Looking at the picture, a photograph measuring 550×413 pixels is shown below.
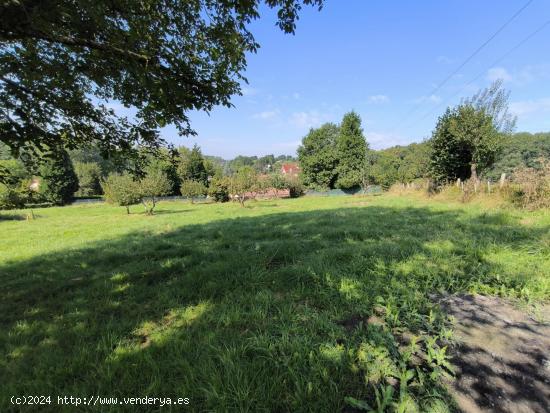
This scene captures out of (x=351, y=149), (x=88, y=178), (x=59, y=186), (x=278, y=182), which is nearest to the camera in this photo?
(x=59, y=186)

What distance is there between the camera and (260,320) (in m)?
2.88

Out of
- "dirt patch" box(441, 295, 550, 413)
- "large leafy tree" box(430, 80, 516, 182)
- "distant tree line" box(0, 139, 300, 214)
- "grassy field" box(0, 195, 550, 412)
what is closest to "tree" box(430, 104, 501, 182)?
"large leafy tree" box(430, 80, 516, 182)

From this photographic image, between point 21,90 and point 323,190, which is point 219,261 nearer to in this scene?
point 21,90

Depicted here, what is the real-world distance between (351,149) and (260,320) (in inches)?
1831

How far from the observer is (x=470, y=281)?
355cm

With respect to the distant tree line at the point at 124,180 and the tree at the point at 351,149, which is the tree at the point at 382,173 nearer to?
the tree at the point at 351,149

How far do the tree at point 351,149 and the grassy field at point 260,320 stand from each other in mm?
41666

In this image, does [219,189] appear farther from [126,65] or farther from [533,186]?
[126,65]

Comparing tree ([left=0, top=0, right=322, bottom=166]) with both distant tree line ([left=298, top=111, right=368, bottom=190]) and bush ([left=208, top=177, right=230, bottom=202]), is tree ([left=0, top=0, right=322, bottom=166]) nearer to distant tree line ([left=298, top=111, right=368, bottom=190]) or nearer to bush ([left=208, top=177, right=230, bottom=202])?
bush ([left=208, top=177, right=230, bottom=202])

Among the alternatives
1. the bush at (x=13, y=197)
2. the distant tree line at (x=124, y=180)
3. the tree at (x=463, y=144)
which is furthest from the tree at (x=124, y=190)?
the tree at (x=463, y=144)

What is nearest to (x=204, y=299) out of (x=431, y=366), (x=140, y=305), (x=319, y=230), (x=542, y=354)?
(x=140, y=305)

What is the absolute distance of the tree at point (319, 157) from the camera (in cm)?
4888

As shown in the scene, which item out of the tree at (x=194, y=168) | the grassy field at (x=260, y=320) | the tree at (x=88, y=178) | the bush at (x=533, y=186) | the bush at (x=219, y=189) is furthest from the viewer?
the tree at (x=88, y=178)

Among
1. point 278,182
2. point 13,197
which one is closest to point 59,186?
point 278,182
